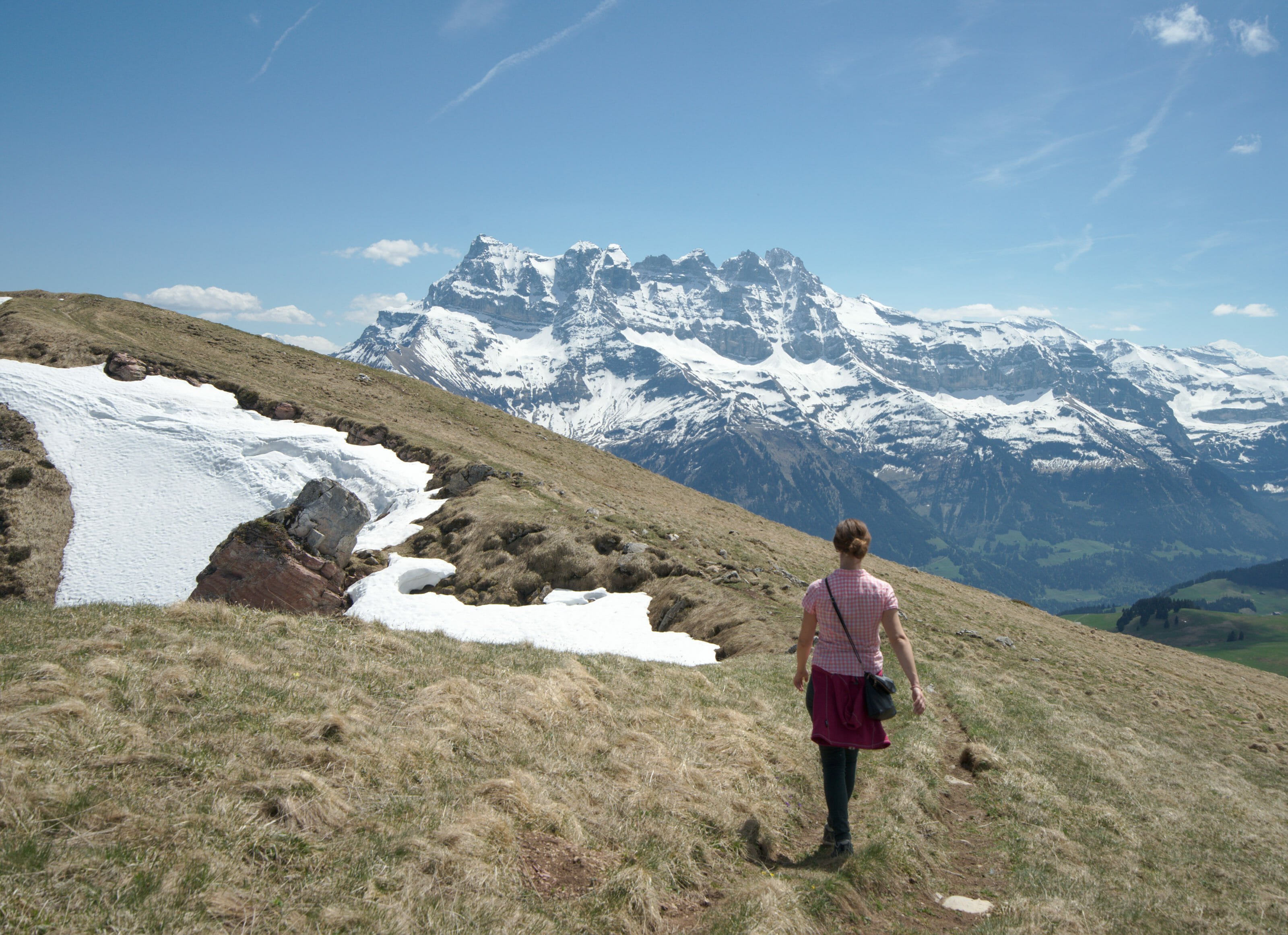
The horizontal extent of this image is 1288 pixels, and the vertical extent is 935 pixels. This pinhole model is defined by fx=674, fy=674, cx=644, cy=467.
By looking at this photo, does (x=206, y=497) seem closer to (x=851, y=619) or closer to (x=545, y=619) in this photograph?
(x=545, y=619)

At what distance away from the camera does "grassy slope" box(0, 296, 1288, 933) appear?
6586 mm

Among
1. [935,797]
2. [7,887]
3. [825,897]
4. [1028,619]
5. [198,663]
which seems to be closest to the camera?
[7,887]

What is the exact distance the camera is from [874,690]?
8977mm

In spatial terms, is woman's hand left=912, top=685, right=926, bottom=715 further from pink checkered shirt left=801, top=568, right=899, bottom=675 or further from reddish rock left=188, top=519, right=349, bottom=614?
reddish rock left=188, top=519, right=349, bottom=614

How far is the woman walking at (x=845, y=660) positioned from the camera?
898cm

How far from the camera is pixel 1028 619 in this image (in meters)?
42.5

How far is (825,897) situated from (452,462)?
4230 cm

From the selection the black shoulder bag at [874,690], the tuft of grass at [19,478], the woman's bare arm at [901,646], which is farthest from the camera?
the tuft of grass at [19,478]

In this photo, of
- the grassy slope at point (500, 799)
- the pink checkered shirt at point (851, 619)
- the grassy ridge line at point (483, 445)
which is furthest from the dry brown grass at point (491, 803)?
the grassy ridge line at point (483, 445)

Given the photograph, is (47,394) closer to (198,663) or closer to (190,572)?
(190,572)

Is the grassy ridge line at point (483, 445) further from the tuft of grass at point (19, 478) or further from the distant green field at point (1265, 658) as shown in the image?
the distant green field at point (1265, 658)

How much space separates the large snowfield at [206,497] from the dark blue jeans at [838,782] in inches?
537

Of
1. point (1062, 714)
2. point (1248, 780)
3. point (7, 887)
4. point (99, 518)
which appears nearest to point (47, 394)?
point (99, 518)

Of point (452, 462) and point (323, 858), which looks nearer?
point (323, 858)
